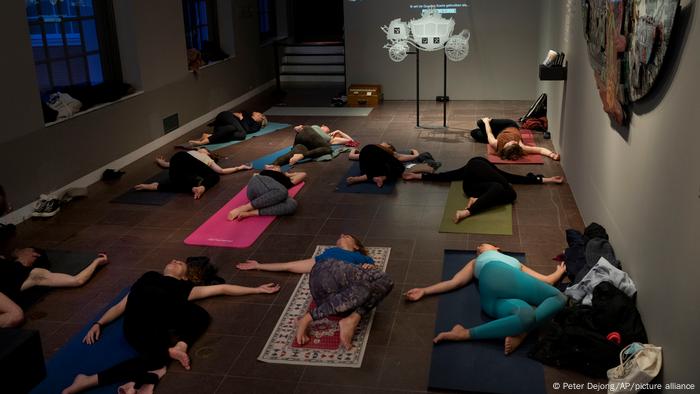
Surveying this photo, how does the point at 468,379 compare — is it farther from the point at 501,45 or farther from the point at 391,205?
the point at 501,45

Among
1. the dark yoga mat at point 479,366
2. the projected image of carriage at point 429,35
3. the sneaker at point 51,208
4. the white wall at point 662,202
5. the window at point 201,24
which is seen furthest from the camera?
the window at point 201,24

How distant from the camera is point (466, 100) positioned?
11.5 metres

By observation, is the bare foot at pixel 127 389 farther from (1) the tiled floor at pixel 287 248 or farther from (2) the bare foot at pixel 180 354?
(2) the bare foot at pixel 180 354

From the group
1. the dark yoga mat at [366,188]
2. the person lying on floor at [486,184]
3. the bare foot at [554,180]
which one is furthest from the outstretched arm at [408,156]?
the bare foot at [554,180]

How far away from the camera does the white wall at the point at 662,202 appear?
10.0ft

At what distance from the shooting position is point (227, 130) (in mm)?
8977

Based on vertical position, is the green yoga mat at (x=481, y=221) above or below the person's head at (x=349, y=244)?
below

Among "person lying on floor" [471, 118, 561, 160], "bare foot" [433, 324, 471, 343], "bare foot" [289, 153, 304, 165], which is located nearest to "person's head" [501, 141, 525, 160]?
"person lying on floor" [471, 118, 561, 160]

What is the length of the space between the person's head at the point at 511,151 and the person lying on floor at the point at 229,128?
11.8 feet

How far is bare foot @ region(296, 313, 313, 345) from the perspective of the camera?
402cm

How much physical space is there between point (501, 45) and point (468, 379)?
28.1ft

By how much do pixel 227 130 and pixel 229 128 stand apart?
44mm

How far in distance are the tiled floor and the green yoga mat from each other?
10 cm

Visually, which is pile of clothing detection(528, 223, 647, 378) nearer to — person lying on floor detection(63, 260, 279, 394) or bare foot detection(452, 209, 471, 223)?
bare foot detection(452, 209, 471, 223)
